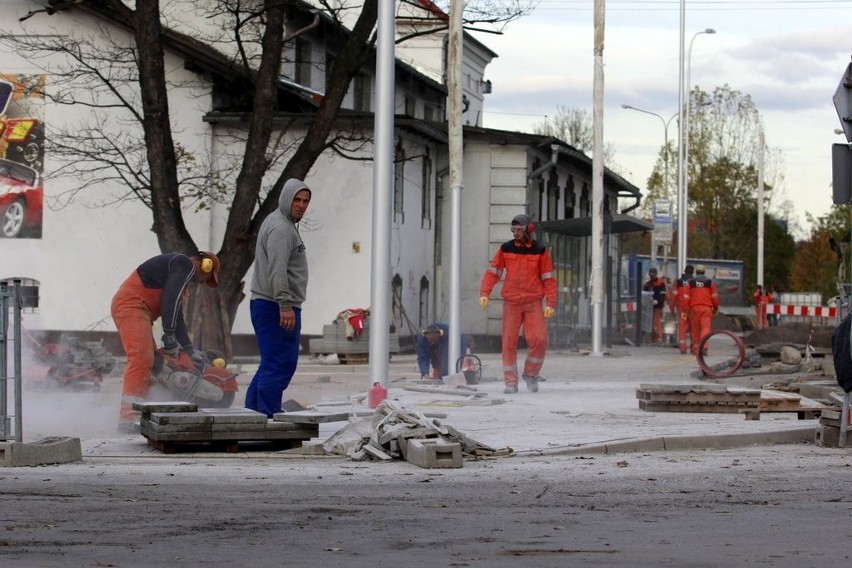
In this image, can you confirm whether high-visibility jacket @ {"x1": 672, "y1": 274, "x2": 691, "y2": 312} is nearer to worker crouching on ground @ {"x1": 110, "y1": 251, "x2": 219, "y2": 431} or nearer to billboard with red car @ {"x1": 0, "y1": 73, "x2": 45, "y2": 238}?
billboard with red car @ {"x1": 0, "y1": 73, "x2": 45, "y2": 238}

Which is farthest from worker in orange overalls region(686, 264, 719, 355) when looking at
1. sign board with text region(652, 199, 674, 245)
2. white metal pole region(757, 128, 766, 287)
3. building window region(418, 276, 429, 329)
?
white metal pole region(757, 128, 766, 287)

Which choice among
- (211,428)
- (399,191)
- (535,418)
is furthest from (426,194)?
(211,428)

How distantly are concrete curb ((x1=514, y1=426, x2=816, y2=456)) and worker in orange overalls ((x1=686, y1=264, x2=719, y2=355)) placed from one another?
53.5 ft

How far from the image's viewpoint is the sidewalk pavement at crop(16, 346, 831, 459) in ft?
38.4

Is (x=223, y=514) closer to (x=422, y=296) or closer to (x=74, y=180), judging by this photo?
(x=74, y=180)

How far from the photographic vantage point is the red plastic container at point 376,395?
14359 millimetres

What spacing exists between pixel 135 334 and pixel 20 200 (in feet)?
64.3

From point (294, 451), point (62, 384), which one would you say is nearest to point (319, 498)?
point (294, 451)

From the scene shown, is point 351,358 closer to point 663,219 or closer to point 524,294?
point 524,294

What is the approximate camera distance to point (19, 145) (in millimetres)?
31188

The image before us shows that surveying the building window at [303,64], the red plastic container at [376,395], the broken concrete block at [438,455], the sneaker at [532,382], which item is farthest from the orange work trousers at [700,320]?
the broken concrete block at [438,455]

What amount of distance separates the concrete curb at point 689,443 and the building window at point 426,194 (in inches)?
958

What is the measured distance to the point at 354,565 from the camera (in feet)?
20.4

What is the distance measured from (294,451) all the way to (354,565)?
5092mm
